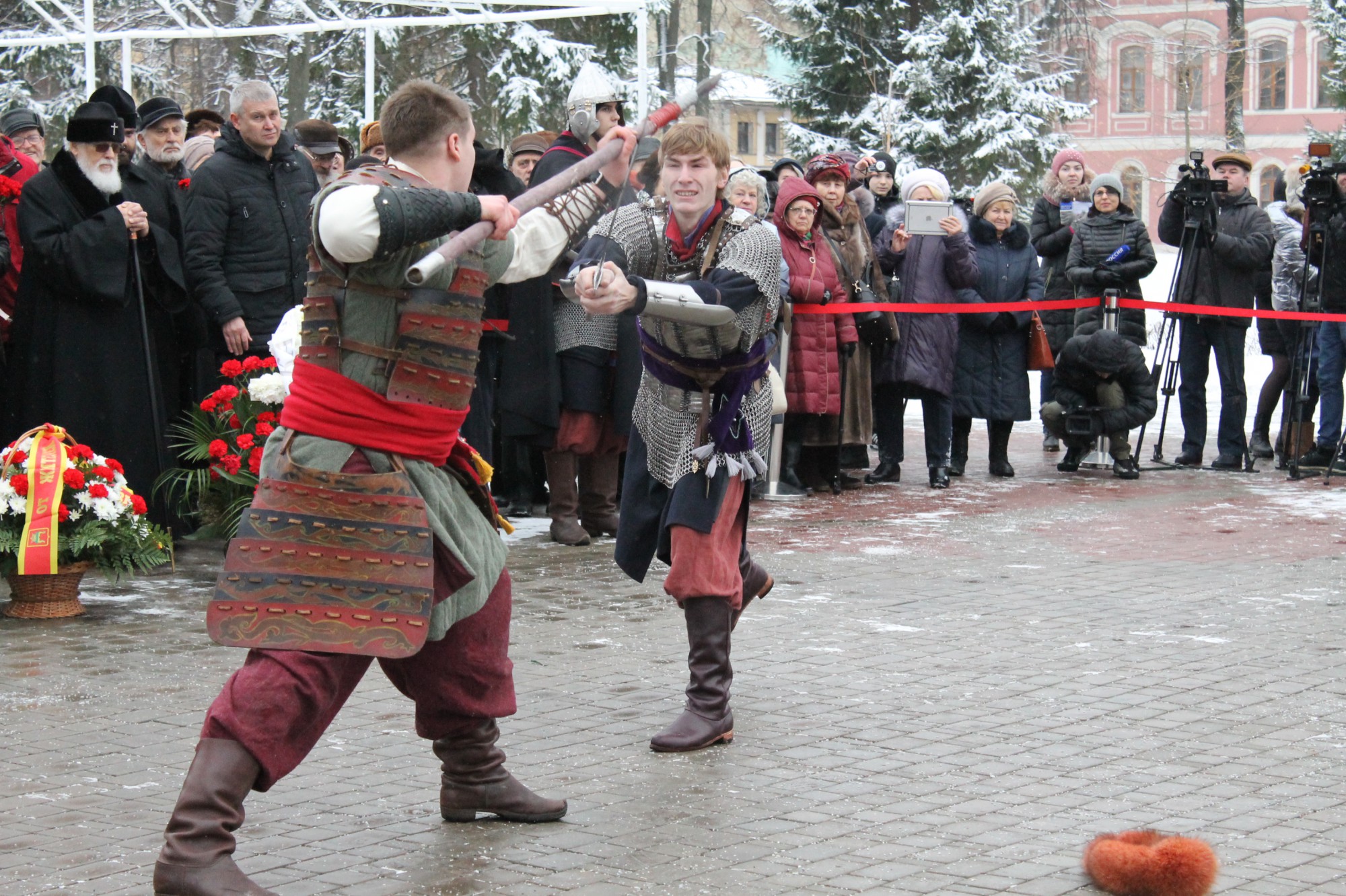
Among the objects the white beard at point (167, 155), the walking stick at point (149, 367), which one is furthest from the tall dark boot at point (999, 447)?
the walking stick at point (149, 367)

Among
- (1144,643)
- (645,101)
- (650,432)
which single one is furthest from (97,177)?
(645,101)

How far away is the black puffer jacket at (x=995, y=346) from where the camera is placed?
11.8 meters

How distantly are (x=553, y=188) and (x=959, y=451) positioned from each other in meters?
8.44

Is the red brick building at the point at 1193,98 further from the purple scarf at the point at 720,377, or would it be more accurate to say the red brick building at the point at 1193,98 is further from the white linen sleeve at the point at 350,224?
the white linen sleeve at the point at 350,224

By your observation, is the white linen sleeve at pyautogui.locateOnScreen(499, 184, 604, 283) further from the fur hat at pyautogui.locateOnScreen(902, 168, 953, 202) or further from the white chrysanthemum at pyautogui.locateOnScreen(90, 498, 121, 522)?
the fur hat at pyautogui.locateOnScreen(902, 168, 953, 202)

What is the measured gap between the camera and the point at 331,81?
26.7 metres

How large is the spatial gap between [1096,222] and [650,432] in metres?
7.73

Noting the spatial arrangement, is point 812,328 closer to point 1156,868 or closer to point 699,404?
point 699,404

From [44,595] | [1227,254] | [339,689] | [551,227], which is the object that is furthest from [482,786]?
[1227,254]

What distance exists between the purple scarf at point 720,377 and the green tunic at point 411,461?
116 centimetres

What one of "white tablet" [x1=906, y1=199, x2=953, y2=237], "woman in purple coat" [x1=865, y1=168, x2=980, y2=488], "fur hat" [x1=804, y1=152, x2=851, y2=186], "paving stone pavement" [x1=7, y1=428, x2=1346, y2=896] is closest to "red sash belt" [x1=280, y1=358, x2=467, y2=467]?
"paving stone pavement" [x1=7, y1=428, x2=1346, y2=896]

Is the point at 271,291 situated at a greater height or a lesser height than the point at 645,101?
lesser

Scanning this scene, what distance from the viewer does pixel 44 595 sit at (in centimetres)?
705

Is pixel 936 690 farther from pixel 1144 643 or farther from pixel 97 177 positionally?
pixel 97 177
